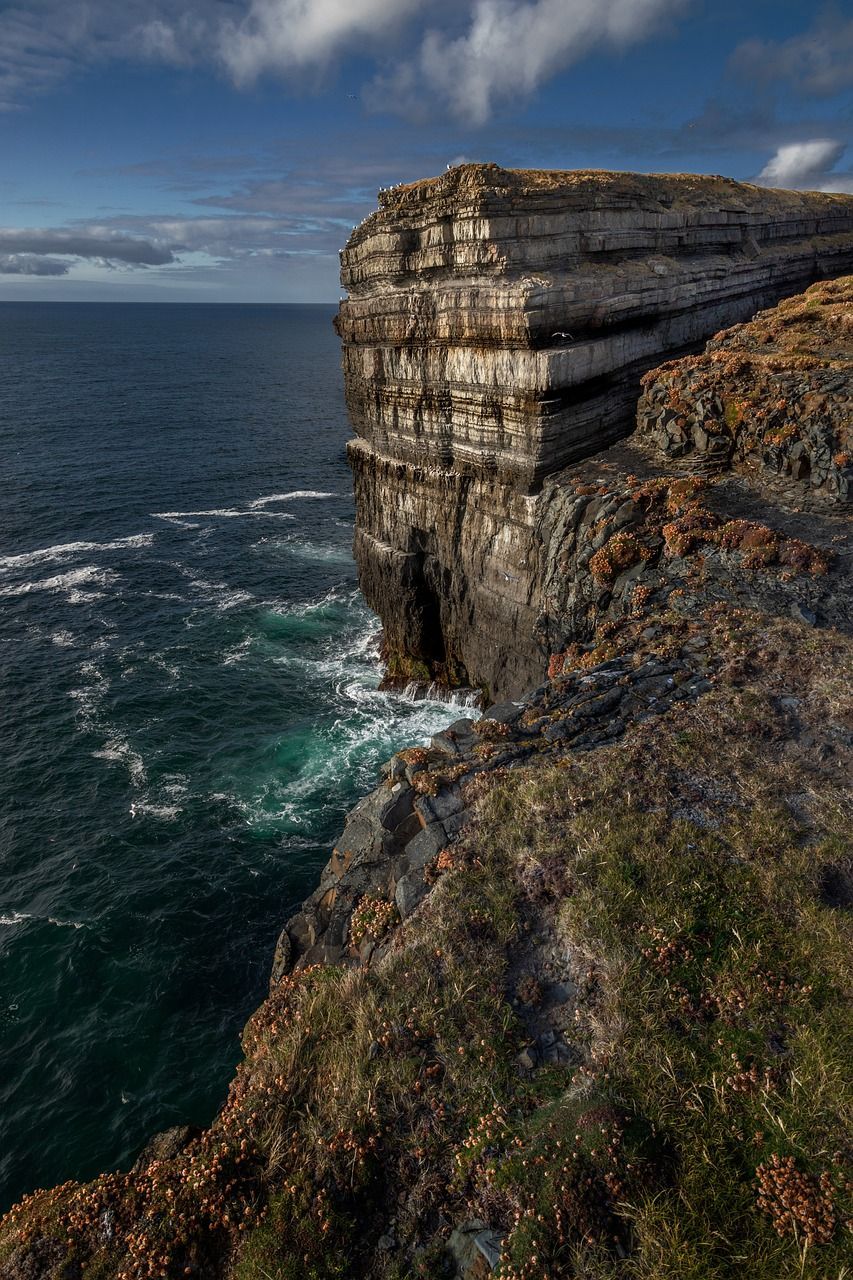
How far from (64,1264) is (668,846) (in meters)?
11.6

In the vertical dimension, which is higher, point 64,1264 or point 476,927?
point 476,927

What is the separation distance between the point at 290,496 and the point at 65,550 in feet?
83.1

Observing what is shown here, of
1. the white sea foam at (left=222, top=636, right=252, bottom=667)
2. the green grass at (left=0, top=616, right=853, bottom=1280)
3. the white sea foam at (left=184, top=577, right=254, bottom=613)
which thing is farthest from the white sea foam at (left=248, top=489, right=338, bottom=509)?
the green grass at (left=0, top=616, right=853, bottom=1280)

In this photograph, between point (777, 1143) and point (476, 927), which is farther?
point (476, 927)

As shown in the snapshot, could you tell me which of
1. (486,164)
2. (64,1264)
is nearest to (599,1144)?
(64,1264)

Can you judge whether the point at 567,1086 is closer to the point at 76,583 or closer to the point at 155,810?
the point at 155,810

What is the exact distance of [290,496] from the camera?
77.3 m

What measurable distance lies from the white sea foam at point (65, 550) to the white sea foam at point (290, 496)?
13.9 metres

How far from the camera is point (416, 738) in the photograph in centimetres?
3644

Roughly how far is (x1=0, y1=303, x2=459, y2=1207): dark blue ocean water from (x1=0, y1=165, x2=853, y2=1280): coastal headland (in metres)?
8.98

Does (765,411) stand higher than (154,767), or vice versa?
(765,411)

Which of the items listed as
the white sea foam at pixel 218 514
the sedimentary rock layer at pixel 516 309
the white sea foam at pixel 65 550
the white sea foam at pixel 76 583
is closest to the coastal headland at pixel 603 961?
the sedimentary rock layer at pixel 516 309

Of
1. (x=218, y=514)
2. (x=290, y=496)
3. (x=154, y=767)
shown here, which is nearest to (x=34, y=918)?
(x=154, y=767)

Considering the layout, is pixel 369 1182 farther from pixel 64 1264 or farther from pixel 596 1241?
pixel 64 1264
